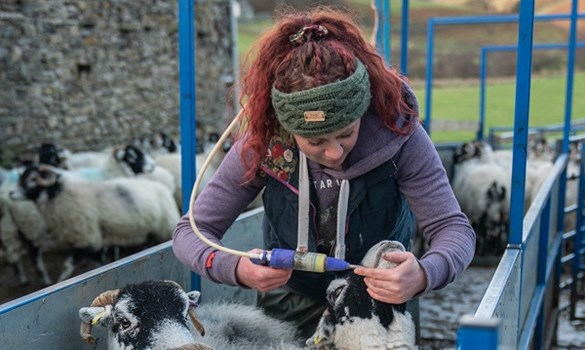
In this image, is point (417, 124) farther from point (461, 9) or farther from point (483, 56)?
point (461, 9)

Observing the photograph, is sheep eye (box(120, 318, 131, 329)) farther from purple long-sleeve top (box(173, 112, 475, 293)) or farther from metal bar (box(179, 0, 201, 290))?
metal bar (box(179, 0, 201, 290))

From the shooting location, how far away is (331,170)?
7.04 ft

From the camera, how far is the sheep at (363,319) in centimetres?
→ 200

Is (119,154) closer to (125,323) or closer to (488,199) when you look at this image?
(488,199)

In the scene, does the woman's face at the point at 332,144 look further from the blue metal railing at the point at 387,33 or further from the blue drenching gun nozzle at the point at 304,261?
the blue metal railing at the point at 387,33

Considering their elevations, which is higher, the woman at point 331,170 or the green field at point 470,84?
the woman at point 331,170

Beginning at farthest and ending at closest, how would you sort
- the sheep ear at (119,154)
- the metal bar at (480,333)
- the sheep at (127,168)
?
the sheep ear at (119,154), the sheep at (127,168), the metal bar at (480,333)

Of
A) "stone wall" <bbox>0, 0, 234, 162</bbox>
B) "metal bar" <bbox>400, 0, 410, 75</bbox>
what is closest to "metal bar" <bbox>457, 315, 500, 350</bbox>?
"metal bar" <bbox>400, 0, 410, 75</bbox>

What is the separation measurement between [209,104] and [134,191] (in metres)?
7.33

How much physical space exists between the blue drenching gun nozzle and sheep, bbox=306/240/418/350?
10cm

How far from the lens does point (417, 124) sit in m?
2.15

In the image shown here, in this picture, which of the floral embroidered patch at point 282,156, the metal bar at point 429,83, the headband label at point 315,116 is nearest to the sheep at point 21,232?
the metal bar at point 429,83

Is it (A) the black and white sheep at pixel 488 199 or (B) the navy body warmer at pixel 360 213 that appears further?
(A) the black and white sheep at pixel 488 199

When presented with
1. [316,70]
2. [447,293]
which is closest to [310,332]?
[316,70]
